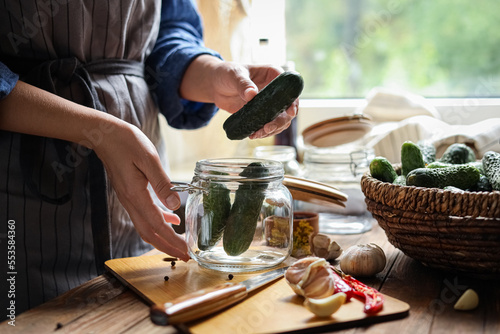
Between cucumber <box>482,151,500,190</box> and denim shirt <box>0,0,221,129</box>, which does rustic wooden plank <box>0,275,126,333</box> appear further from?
cucumber <box>482,151,500,190</box>

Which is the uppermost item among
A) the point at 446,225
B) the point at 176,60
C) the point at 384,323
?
the point at 176,60

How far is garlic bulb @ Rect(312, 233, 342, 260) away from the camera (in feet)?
3.05

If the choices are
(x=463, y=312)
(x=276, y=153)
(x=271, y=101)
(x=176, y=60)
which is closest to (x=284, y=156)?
(x=276, y=153)

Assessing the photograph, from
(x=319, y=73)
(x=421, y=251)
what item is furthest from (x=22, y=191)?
(x=319, y=73)

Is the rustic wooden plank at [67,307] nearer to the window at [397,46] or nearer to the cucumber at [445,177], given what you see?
the cucumber at [445,177]

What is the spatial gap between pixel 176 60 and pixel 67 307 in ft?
2.00

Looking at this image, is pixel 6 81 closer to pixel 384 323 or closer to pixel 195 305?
pixel 195 305

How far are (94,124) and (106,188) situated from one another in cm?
19

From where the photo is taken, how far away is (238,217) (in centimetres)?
83

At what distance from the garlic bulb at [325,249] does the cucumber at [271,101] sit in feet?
0.74

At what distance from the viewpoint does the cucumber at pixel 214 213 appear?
0.84 m

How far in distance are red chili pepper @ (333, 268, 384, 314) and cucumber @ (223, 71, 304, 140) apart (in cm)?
27

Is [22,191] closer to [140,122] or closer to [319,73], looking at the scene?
[140,122]

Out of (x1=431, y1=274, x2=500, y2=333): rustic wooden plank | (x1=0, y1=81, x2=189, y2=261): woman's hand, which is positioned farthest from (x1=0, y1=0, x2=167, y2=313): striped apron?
(x1=431, y1=274, x2=500, y2=333): rustic wooden plank
